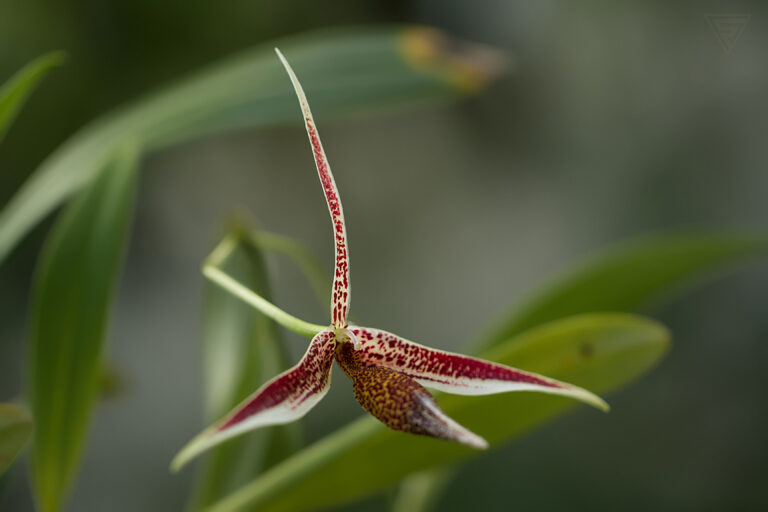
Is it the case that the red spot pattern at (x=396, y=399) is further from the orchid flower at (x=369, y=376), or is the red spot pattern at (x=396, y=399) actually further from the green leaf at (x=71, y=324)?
the green leaf at (x=71, y=324)

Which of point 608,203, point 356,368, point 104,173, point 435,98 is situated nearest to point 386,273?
point 608,203

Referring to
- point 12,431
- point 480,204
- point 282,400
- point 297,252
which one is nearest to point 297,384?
point 282,400

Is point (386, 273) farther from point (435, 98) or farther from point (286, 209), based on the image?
point (435, 98)

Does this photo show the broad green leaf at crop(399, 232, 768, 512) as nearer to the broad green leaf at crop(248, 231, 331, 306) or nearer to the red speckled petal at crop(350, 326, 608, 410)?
the broad green leaf at crop(248, 231, 331, 306)

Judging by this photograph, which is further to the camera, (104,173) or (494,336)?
(494,336)

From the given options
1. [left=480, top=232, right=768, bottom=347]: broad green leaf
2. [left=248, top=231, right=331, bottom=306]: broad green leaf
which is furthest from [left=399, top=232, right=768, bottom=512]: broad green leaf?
[left=248, top=231, right=331, bottom=306]: broad green leaf
